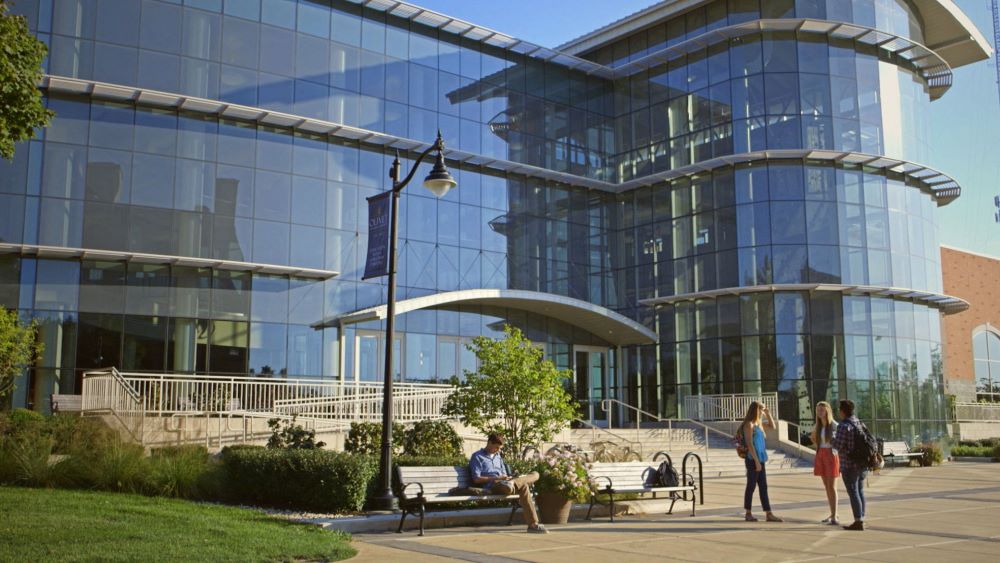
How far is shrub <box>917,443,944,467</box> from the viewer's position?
3053 centimetres

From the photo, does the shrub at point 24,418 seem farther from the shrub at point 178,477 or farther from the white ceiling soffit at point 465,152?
the white ceiling soffit at point 465,152

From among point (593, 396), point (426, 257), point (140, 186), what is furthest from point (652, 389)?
point (140, 186)

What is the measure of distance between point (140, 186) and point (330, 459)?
16.3 m

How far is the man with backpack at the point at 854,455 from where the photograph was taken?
42.5ft

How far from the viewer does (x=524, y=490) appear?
1302 centimetres

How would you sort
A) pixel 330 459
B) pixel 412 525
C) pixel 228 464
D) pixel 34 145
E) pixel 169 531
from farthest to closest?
pixel 34 145, pixel 228 464, pixel 330 459, pixel 412 525, pixel 169 531

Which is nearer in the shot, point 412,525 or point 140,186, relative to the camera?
point 412,525

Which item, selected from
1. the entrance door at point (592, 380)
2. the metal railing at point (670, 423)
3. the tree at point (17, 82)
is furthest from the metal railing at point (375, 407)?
the tree at point (17, 82)

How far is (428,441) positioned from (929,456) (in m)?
18.7

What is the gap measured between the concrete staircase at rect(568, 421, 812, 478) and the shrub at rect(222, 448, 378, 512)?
471 inches

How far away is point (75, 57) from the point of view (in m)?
27.2

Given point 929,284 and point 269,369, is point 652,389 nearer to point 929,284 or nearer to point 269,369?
point 929,284

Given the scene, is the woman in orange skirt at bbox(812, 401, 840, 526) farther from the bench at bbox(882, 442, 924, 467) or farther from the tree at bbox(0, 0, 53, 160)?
the bench at bbox(882, 442, 924, 467)

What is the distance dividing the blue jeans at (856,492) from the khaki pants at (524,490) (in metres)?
4.22
